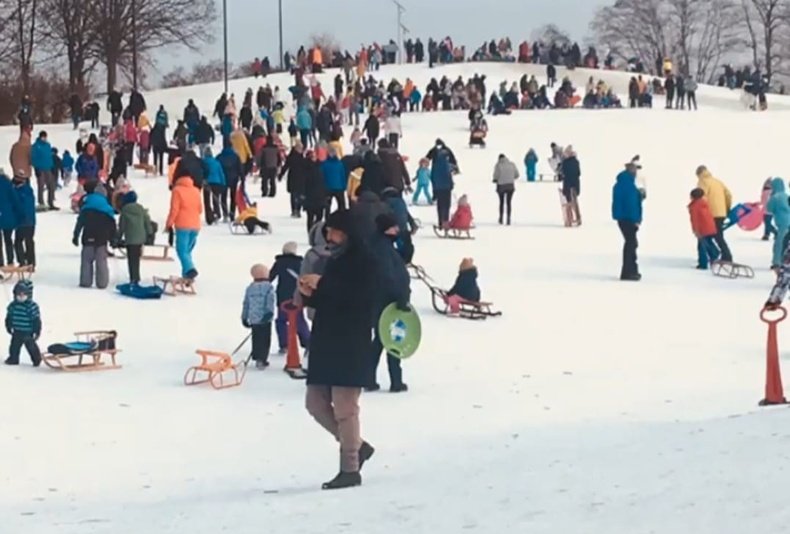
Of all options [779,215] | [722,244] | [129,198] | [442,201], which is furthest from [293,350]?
[442,201]

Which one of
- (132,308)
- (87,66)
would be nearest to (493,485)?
(132,308)

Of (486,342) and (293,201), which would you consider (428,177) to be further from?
(486,342)

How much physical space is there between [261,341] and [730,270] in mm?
9585

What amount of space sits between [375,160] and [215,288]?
4287 millimetres

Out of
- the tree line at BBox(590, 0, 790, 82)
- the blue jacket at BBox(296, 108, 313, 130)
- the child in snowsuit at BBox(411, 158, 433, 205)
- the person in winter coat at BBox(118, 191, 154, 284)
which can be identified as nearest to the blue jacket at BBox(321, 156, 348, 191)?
the child in snowsuit at BBox(411, 158, 433, 205)

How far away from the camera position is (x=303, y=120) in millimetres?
37469

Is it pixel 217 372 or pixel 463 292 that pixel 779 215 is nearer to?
pixel 463 292

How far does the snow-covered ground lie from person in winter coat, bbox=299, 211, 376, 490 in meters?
0.64

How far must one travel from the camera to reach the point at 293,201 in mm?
26734

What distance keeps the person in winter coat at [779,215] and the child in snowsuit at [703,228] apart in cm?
91

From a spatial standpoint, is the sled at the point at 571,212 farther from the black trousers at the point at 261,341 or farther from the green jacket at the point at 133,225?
the black trousers at the point at 261,341

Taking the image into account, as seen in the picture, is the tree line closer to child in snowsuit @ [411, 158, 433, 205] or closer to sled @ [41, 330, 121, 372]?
child in snowsuit @ [411, 158, 433, 205]

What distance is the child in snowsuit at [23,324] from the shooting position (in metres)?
13.2

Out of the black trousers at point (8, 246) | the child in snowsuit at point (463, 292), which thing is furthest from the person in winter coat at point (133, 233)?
the child in snowsuit at point (463, 292)
